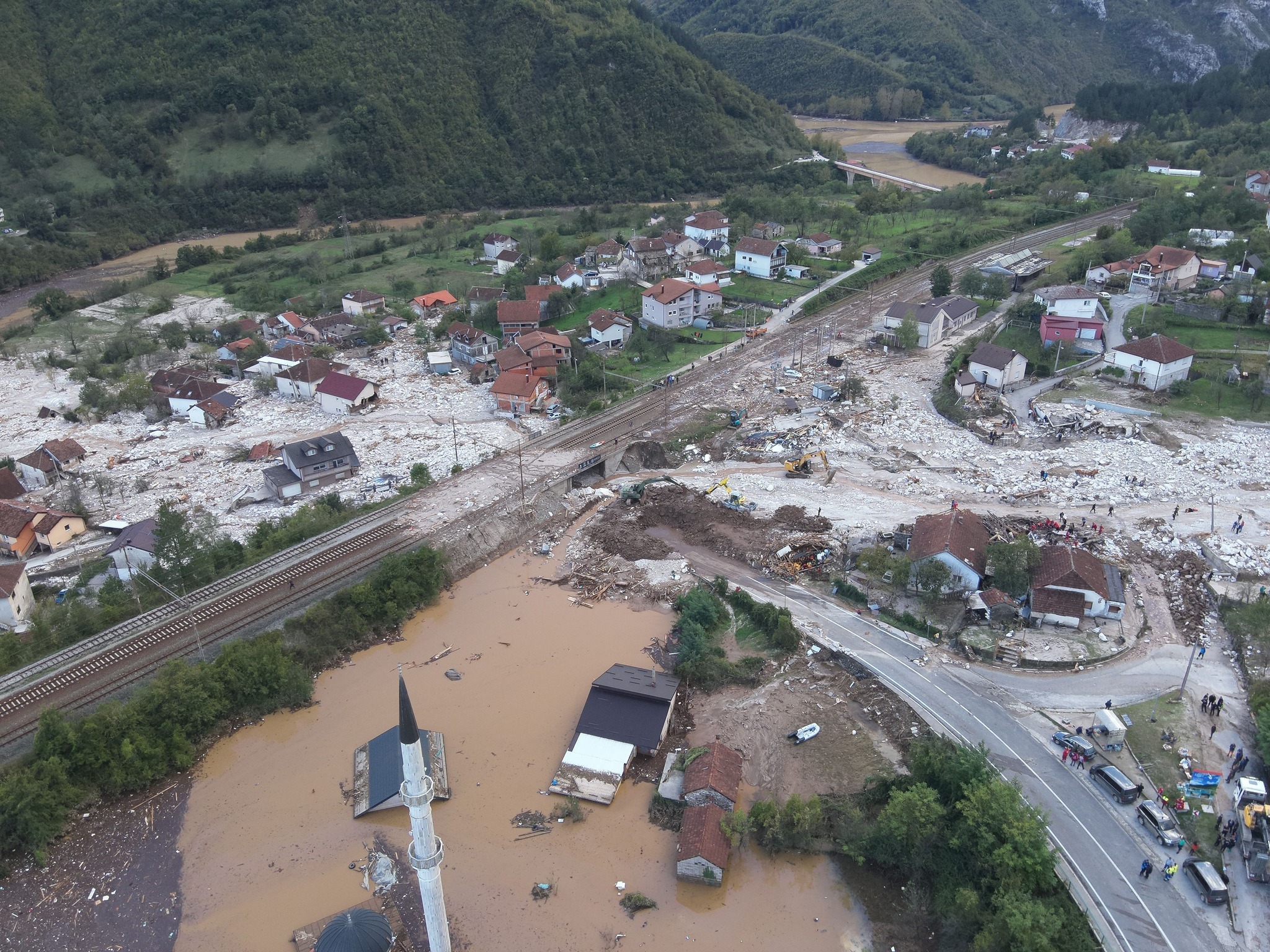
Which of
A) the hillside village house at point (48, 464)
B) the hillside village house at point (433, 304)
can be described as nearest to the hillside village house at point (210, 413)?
the hillside village house at point (48, 464)

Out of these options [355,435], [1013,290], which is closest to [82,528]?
[355,435]

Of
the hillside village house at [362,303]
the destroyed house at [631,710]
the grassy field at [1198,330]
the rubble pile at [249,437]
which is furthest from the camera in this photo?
the hillside village house at [362,303]

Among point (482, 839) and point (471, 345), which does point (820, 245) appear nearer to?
point (471, 345)

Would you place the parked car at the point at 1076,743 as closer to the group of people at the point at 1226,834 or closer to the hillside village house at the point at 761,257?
the group of people at the point at 1226,834

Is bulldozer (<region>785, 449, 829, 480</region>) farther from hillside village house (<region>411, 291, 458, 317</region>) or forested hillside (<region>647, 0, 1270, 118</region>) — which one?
forested hillside (<region>647, 0, 1270, 118</region>)

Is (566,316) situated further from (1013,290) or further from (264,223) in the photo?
(264,223)

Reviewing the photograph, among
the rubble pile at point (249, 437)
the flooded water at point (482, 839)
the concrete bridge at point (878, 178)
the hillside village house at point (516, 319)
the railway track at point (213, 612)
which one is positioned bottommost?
the flooded water at point (482, 839)

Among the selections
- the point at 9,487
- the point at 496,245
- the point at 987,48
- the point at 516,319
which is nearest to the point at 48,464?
the point at 9,487
